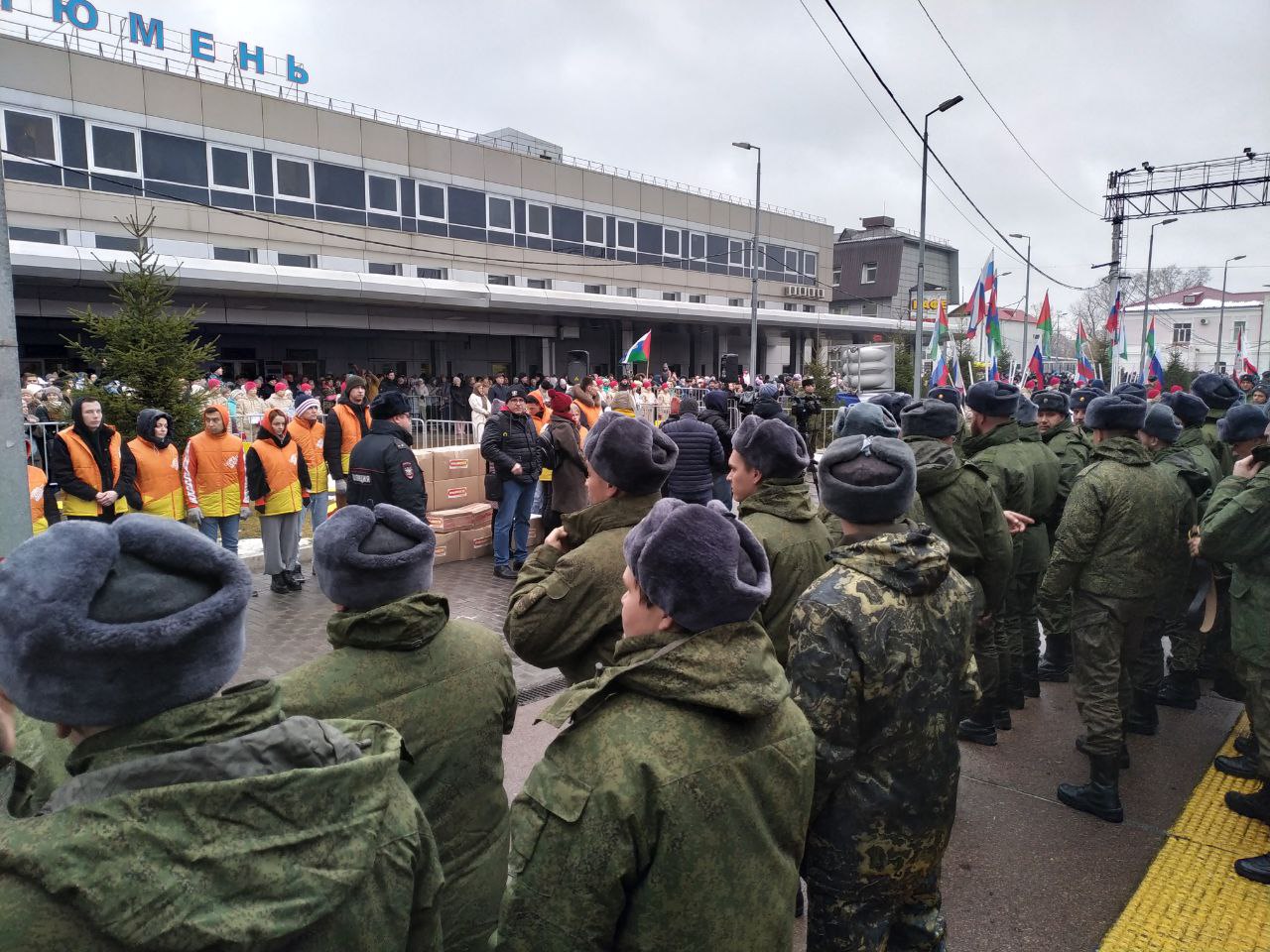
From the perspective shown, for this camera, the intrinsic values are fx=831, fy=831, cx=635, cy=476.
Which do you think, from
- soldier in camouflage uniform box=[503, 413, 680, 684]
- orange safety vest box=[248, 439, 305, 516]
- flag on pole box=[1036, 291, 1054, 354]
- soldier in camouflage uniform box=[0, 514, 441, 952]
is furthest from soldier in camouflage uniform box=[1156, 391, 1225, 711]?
flag on pole box=[1036, 291, 1054, 354]

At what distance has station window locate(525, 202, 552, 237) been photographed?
3488cm

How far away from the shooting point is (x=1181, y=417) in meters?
6.89

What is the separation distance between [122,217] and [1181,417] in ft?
87.0

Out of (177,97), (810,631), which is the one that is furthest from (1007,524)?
(177,97)

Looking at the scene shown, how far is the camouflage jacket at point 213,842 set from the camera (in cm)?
110

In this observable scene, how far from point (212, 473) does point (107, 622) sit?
7342 mm

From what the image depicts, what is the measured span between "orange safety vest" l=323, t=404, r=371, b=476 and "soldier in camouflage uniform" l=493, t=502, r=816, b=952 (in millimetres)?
7266

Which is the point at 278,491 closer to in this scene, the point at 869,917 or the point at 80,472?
the point at 80,472

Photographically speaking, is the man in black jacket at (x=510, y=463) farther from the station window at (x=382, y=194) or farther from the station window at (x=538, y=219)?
the station window at (x=538, y=219)

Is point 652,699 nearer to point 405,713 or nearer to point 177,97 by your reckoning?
point 405,713

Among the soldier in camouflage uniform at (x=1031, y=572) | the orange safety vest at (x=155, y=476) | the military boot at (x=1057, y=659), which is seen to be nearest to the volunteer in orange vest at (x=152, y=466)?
the orange safety vest at (x=155, y=476)

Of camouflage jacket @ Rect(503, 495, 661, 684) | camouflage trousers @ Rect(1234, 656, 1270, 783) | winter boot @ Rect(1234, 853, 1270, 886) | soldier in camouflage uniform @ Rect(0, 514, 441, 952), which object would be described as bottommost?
winter boot @ Rect(1234, 853, 1270, 886)

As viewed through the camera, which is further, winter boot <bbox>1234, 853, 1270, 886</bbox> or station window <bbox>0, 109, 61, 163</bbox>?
station window <bbox>0, 109, 61, 163</bbox>

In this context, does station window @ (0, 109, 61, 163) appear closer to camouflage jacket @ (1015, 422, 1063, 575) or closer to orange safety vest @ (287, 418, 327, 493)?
orange safety vest @ (287, 418, 327, 493)
